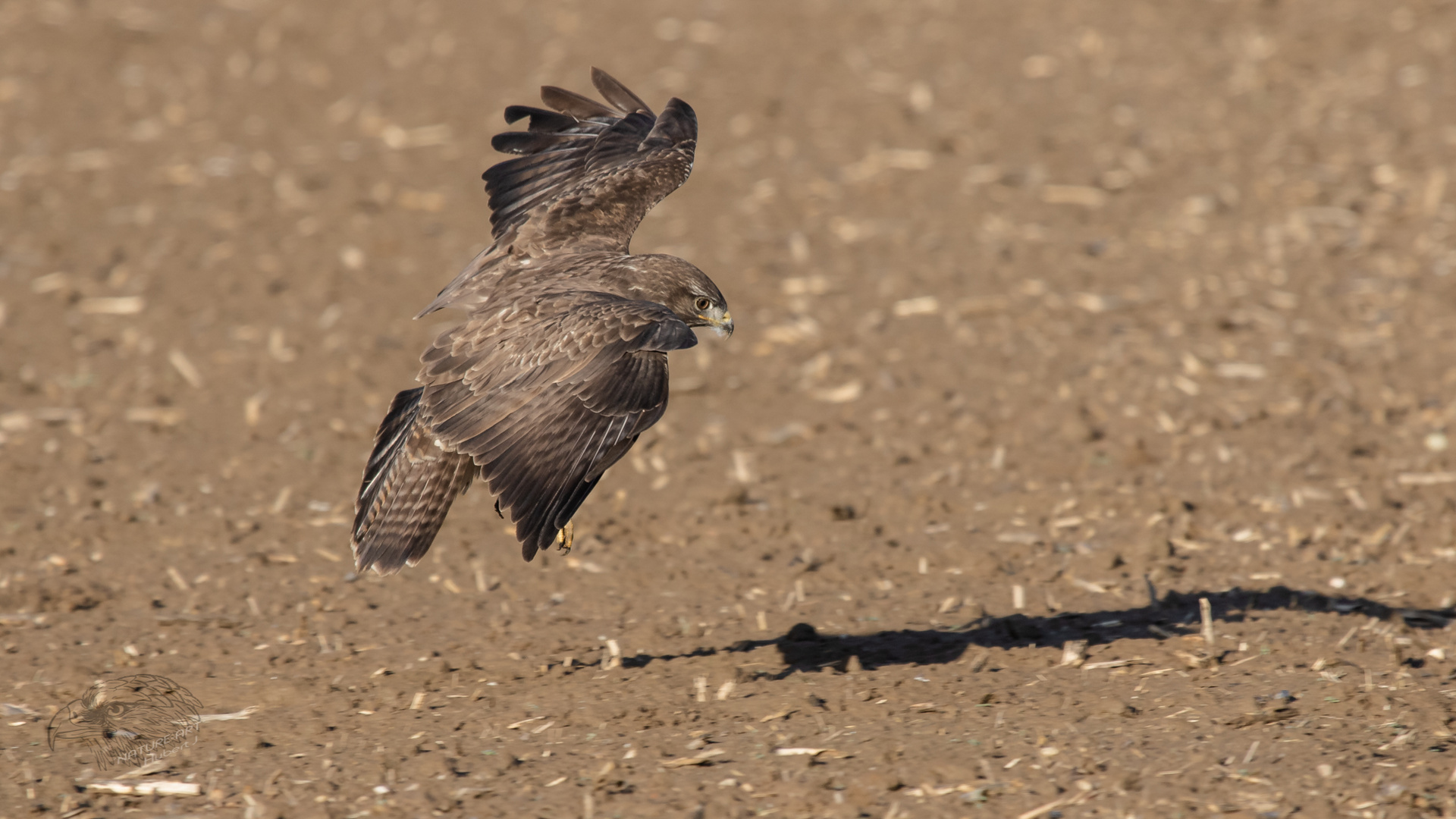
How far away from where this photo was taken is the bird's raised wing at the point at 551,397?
514cm

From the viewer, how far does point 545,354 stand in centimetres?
546

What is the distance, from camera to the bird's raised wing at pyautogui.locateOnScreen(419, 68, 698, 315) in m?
6.70

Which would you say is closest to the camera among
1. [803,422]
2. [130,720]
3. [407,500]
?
[130,720]

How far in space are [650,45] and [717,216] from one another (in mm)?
4130

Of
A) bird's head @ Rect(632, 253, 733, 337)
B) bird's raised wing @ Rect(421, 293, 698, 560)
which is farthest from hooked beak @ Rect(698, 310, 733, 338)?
bird's raised wing @ Rect(421, 293, 698, 560)

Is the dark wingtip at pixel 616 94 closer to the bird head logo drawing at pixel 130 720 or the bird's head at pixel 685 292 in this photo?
the bird's head at pixel 685 292

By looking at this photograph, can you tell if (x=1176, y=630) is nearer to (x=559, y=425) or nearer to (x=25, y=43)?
(x=559, y=425)

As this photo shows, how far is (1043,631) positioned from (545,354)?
2.38 meters

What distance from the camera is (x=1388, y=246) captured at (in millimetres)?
10711

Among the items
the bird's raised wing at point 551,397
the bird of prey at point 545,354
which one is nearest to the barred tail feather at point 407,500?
the bird of prey at point 545,354

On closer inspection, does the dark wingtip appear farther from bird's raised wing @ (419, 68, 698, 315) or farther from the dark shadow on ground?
the dark shadow on ground

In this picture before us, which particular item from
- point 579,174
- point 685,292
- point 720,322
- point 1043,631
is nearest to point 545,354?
point 685,292

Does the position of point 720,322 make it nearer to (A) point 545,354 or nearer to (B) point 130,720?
(A) point 545,354

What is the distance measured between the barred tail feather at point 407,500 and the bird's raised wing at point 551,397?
25 centimetres
